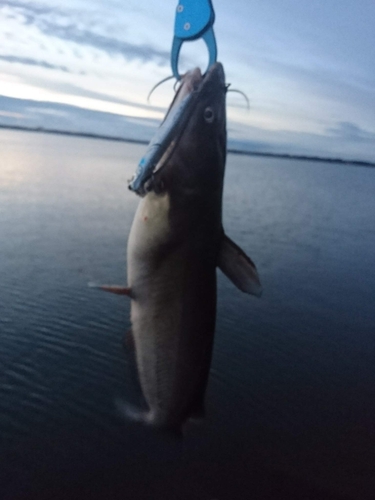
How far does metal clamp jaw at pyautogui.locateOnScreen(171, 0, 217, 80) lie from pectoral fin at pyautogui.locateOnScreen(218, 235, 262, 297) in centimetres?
89

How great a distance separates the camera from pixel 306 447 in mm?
11859

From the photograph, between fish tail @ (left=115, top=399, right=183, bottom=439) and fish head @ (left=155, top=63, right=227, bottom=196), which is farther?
fish tail @ (left=115, top=399, right=183, bottom=439)

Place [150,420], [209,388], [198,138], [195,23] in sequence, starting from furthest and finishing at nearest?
[209,388] < [150,420] < [198,138] < [195,23]

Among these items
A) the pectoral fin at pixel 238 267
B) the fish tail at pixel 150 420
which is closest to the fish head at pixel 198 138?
the pectoral fin at pixel 238 267

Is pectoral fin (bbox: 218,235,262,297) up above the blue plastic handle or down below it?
below

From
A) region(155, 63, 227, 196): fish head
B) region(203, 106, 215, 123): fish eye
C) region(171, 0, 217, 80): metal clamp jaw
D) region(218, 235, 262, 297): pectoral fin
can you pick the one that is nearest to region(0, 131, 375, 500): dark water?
region(218, 235, 262, 297): pectoral fin

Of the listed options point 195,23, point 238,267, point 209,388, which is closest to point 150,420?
point 238,267

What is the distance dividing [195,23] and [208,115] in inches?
15.7

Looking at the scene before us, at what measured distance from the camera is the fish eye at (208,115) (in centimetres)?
250

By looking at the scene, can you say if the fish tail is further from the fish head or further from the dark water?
the dark water

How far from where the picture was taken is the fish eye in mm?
2502

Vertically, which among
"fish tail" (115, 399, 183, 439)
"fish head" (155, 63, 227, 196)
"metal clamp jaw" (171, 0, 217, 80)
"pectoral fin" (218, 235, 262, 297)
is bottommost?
"fish tail" (115, 399, 183, 439)

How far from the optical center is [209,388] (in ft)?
42.3

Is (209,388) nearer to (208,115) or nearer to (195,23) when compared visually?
(208,115)
